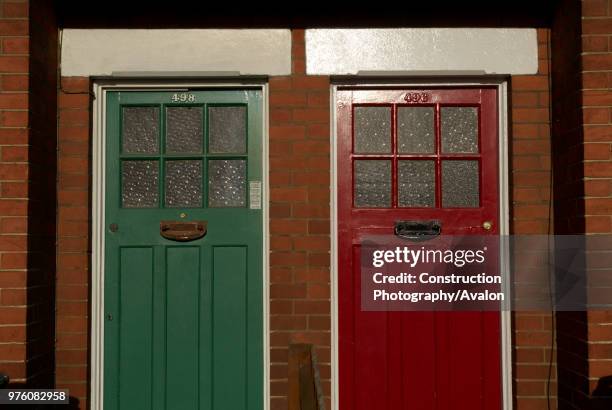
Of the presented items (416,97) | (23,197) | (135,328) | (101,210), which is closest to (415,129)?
(416,97)

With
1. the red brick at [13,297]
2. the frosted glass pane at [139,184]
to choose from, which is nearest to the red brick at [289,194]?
the frosted glass pane at [139,184]

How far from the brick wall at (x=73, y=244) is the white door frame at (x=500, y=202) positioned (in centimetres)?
158

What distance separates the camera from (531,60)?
382 cm

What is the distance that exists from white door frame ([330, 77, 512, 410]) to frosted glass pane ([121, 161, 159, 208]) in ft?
3.84

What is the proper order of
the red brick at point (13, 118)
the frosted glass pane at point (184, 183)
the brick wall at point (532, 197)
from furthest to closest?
the frosted glass pane at point (184, 183) → the brick wall at point (532, 197) → the red brick at point (13, 118)

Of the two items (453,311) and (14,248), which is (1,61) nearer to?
(14,248)

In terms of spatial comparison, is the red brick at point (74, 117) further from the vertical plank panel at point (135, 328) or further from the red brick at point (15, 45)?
the vertical plank panel at point (135, 328)

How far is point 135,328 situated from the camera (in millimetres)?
3777

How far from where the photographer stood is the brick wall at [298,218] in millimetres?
3740

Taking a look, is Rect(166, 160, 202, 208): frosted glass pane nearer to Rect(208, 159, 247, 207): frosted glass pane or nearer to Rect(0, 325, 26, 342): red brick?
Rect(208, 159, 247, 207): frosted glass pane

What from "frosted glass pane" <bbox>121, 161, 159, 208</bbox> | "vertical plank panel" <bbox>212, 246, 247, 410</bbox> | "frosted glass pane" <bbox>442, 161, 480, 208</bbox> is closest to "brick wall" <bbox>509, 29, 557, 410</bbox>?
"frosted glass pane" <bbox>442, 161, 480, 208</bbox>

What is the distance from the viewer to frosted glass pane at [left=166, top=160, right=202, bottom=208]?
12.5ft

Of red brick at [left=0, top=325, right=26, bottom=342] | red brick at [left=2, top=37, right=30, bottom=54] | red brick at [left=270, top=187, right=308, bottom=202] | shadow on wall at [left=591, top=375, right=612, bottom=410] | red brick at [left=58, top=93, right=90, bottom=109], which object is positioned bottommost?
shadow on wall at [left=591, top=375, right=612, bottom=410]

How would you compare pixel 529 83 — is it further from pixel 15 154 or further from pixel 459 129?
pixel 15 154
